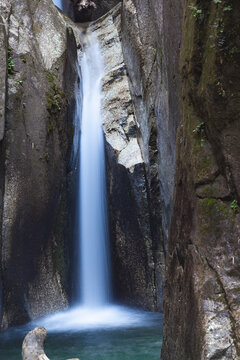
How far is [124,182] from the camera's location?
34.1 ft

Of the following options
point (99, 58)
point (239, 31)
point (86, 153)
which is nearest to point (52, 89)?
point (86, 153)

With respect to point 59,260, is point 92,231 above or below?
above

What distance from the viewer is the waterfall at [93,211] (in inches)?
407

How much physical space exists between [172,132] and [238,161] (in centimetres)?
382

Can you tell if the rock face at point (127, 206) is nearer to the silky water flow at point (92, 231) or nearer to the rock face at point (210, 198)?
the silky water flow at point (92, 231)

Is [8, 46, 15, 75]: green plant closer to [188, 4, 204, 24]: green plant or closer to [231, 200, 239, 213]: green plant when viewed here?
[188, 4, 204, 24]: green plant

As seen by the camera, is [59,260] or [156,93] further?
[59,260]

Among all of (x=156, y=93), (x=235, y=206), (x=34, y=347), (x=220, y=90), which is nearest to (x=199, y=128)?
(x=220, y=90)

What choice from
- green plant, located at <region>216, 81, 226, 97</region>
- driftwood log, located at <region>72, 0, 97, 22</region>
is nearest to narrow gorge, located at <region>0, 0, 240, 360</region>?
green plant, located at <region>216, 81, 226, 97</region>

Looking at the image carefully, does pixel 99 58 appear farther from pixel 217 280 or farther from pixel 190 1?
pixel 217 280

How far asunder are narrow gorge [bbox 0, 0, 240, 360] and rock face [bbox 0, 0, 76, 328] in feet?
0.12

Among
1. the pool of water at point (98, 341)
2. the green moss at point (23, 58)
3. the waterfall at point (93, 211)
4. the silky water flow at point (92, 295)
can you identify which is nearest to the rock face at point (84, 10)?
the silky water flow at point (92, 295)

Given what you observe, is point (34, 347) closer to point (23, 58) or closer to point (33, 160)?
point (33, 160)

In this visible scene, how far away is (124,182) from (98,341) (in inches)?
177
